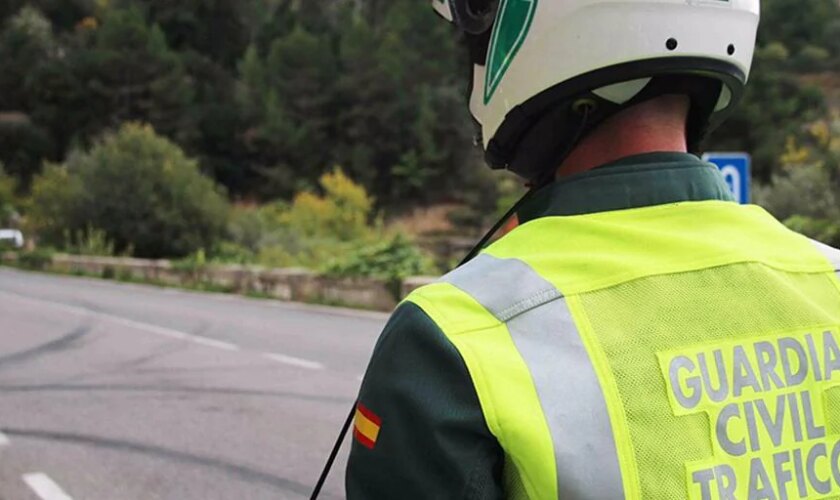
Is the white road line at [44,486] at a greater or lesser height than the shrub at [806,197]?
lesser

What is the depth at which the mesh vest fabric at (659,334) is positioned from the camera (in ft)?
3.36

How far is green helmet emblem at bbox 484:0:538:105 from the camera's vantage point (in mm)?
1301

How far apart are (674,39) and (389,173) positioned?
67.5 metres

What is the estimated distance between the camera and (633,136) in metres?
1.23

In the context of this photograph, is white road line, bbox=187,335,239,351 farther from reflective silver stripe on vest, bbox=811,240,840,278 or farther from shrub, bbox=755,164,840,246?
shrub, bbox=755,164,840,246

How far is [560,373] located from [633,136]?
0.36m

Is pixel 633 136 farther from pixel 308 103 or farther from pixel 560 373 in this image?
pixel 308 103

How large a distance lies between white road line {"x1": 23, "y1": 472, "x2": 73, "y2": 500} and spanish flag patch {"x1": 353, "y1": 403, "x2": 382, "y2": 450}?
4.25 meters

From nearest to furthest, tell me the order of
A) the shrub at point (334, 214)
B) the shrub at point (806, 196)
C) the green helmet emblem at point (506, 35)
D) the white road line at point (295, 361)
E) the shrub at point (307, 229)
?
the green helmet emblem at point (506, 35) → the white road line at point (295, 361) → the shrub at point (806, 196) → the shrub at point (307, 229) → the shrub at point (334, 214)

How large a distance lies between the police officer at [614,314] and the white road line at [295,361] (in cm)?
785

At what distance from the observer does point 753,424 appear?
3.67 feet

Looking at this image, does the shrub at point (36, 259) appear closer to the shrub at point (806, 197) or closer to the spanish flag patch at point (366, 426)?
the shrub at point (806, 197)

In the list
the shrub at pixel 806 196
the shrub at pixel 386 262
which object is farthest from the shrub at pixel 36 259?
the shrub at pixel 806 196

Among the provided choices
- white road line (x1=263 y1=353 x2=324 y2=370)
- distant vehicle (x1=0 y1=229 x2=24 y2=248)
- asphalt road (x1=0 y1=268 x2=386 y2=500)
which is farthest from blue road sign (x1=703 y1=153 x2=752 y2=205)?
distant vehicle (x1=0 y1=229 x2=24 y2=248)
